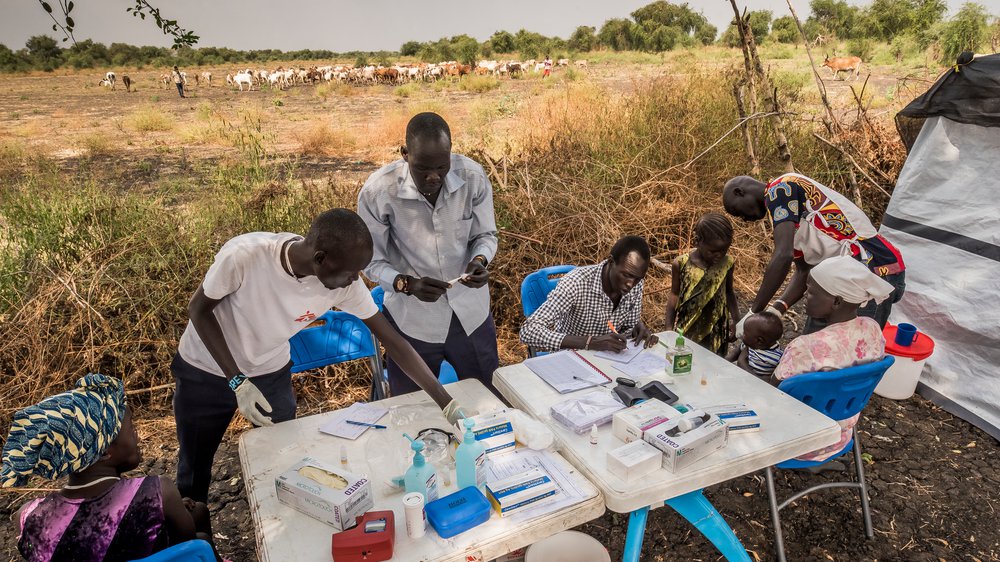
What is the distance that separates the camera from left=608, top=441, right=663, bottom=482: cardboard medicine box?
1.81m

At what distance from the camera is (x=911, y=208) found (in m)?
4.35

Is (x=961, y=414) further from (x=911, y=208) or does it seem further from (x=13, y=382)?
(x=13, y=382)

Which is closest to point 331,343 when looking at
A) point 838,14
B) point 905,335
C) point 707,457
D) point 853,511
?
point 707,457

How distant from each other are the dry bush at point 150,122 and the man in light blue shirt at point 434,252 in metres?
13.9

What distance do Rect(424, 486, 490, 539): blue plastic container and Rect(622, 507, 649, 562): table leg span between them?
549mm

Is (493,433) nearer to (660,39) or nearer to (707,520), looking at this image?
(707,520)

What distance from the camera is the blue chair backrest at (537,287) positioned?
3.39m

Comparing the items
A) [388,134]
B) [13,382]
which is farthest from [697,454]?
[388,134]

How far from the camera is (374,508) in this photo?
A: 1.74 m

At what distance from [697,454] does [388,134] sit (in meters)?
11.5

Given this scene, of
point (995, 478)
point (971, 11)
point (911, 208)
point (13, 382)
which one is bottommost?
point (995, 478)

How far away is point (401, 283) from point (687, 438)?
1.35 meters

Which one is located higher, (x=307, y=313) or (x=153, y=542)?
(x=307, y=313)

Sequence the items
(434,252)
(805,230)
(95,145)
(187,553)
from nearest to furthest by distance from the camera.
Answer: (187,553) < (434,252) < (805,230) < (95,145)
